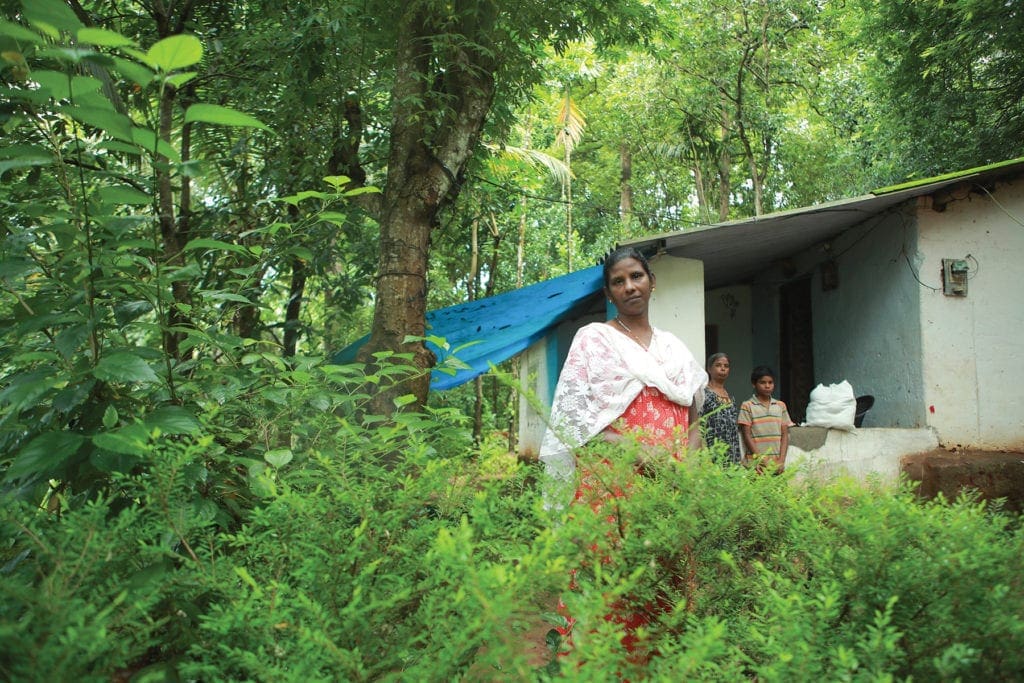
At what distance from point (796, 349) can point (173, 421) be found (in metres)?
9.15

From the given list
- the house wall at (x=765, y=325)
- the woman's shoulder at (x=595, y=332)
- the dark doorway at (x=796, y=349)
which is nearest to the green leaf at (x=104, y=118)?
the woman's shoulder at (x=595, y=332)

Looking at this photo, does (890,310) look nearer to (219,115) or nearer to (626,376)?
(626,376)

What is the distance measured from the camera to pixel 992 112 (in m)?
10.1

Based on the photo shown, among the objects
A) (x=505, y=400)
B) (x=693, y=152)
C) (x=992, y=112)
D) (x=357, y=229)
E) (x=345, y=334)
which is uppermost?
(x=693, y=152)

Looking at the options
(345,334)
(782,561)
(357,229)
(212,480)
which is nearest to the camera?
(782,561)

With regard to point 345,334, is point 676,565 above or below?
below

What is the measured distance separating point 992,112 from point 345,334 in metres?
9.52

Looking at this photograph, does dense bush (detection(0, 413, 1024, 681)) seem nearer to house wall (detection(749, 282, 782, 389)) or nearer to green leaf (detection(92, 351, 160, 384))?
green leaf (detection(92, 351, 160, 384))

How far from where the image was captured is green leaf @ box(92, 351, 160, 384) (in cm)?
137

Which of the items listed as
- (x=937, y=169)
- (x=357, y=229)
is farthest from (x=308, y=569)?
(x=937, y=169)

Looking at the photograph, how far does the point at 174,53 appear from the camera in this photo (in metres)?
1.12

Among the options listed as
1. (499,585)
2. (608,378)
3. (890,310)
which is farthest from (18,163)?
(890,310)

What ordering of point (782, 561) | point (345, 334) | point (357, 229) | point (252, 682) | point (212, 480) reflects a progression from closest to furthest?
point (252, 682) → point (782, 561) → point (212, 480) → point (357, 229) → point (345, 334)

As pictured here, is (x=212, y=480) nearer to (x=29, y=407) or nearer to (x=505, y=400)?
(x=29, y=407)
